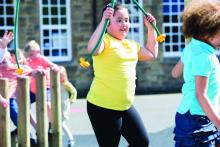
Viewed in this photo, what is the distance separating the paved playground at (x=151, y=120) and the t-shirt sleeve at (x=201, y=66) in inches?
184

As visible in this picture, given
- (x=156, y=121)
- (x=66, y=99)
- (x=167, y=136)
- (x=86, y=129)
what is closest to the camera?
(x=66, y=99)

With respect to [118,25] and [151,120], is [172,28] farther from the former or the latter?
[118,25]

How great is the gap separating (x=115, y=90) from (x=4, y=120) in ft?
5.45

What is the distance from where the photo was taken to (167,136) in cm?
999

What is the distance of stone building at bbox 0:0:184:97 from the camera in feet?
63.8

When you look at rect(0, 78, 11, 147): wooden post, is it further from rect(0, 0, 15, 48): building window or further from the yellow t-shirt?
rect(0, 0, 15, 48): building window

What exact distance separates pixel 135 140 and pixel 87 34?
1420 cm

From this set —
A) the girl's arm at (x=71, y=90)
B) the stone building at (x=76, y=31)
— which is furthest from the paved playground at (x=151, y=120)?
the stone building at (x=76, y=31)

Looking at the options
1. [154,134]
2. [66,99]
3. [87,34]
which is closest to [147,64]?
[87,34]

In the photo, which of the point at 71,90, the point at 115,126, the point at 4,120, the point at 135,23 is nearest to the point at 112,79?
the point at 115,126

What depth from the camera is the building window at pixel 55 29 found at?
20.0 m

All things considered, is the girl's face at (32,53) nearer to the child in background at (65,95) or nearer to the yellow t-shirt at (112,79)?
the child in background at (65,95)

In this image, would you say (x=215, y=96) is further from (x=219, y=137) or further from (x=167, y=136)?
(x=167, y=136)

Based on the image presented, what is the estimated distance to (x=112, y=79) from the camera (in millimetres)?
5508
